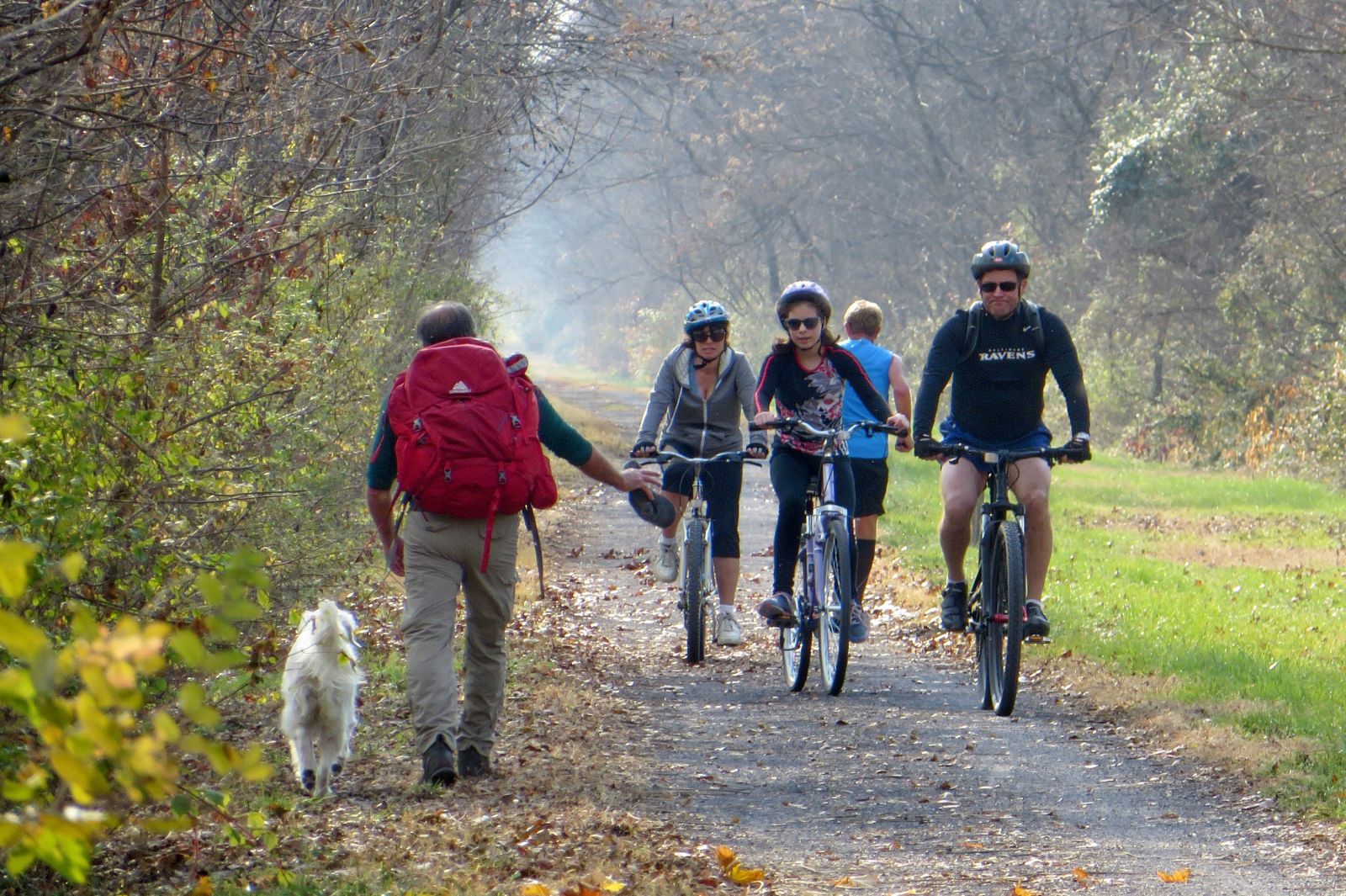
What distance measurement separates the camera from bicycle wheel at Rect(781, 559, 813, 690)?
29.1ft

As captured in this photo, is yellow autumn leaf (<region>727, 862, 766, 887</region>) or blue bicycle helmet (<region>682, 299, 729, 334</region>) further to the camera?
blue bicycle helmet (<region>682, 299, 729, 334</region>)

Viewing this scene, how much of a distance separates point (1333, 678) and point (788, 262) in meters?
44.3

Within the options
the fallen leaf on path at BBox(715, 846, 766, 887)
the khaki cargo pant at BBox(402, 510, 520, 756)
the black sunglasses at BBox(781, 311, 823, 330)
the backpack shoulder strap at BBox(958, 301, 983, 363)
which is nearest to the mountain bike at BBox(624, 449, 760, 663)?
the black sunglasses at BBox(781, 311, 823, 330)

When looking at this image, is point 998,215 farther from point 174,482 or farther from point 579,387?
point 174,482

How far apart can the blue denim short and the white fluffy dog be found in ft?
10.8

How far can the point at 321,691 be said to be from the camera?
247 inches

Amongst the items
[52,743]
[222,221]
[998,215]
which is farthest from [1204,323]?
[52,743]

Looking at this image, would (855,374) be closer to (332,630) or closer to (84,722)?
(332,630)

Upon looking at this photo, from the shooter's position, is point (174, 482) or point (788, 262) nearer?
point (174, 482)

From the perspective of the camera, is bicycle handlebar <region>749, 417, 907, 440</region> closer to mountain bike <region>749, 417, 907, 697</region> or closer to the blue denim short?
mountain bike <region>749, 417, 907, 697</region>

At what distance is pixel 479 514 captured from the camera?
6.21 meters

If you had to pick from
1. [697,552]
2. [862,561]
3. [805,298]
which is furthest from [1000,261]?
[697,552]

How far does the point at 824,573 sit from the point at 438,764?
10.1 feet

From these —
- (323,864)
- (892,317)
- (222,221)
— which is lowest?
(323,864)
